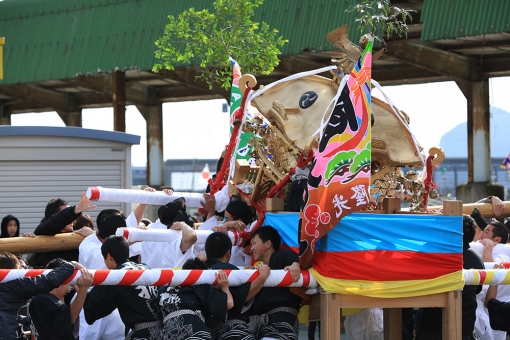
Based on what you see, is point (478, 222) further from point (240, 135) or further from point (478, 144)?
point (478, 144)

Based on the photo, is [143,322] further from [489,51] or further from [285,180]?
[489,51]

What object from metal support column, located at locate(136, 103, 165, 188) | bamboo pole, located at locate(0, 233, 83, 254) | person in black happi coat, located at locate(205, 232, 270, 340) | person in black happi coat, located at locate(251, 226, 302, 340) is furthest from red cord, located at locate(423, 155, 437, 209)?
metal support column, located at locate(136, 103, 165, 188)

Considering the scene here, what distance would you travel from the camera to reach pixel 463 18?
51.5 feet

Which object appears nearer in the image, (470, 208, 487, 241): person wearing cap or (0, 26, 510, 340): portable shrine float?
(0, 26, 510, 340): portable shrine float

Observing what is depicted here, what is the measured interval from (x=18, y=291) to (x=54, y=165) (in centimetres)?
681

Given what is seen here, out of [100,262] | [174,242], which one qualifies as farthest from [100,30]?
[174,242]

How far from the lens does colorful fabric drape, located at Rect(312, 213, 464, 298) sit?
605cm

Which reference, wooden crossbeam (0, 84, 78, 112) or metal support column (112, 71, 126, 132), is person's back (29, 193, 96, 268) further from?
wooden crossbeam (0, 84, 78, 112)

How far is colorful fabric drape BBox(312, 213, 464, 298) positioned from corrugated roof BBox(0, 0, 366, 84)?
11.6m

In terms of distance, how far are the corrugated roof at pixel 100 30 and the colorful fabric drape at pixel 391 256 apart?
11.6m

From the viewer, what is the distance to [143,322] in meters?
6.02

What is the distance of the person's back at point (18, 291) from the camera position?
554 cm

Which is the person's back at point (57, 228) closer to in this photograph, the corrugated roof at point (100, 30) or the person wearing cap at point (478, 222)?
the person wearing cap at point (478, 222)

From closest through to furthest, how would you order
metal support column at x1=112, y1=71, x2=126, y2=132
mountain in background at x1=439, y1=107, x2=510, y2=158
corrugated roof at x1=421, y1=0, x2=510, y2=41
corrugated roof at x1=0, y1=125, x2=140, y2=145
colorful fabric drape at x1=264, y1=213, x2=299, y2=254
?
1. colorful fabric drape at x1=264, y1=213, x2=299, y2=254
2. corrugated roof at x1=0, y1=125, x2=140, y2=145
3. corrugated roof at x1=421, y1=0, x2=510, y2=41
4. metal support column at x1=112, y1=71, x2=126, y2=132
5. mountain in background at x1=439, y1=107, x2=510, y2=158
